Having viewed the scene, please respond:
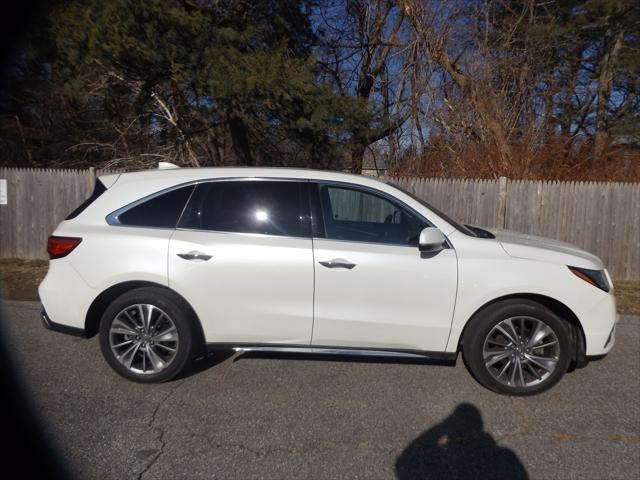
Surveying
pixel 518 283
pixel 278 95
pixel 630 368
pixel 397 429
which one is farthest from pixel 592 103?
pixel 397 429

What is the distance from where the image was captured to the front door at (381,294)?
3430mm

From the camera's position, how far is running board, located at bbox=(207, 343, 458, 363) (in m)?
3.50

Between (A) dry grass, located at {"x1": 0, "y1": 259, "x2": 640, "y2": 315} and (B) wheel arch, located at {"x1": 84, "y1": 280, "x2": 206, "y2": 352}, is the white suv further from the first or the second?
(A) dry grass, located at {"x1": 0, "y1": 259, "x2": 640, "y2": 315}

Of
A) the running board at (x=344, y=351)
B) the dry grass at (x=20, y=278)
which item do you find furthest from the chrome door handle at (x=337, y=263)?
the dry grass at (x=20, y=278)

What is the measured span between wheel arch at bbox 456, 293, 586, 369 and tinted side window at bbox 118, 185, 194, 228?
2562 mm

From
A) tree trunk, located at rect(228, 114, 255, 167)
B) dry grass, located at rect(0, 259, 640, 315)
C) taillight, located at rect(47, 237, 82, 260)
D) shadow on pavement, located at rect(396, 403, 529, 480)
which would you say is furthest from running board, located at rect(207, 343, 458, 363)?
tree trunk, located at rect(228, 114, 255, 167)

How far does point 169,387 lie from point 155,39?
7194 millimetres

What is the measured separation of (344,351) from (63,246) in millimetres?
2492

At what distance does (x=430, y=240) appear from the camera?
3.31 m

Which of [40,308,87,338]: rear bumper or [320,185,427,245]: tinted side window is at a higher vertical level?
[320,185,427,245]: tinted side window

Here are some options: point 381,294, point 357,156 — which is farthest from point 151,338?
point 357,156

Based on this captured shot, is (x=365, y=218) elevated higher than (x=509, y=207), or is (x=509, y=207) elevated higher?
(x=509, y=207)

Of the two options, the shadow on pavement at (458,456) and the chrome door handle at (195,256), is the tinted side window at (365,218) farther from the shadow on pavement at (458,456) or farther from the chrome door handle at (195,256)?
the shadow on pavement at (458,456)

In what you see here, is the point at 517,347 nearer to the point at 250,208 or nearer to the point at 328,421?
the point at 328,421
